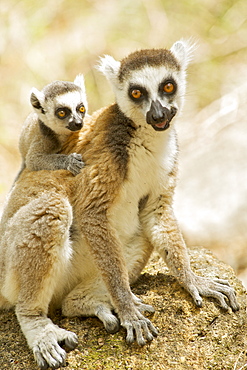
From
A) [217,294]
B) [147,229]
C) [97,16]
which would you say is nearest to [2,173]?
[97,16]

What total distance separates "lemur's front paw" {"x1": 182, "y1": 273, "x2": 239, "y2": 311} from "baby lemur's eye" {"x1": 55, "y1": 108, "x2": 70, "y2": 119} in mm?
2251

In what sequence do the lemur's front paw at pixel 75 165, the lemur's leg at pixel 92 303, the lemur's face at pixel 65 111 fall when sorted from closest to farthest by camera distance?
the lemur's leg at pixel 92 303 < the lemur's front paw at pixel 75 165 < the lemur's face at pixel 65 111

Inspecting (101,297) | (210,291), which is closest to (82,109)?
(101,297)

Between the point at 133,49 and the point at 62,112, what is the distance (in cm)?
713

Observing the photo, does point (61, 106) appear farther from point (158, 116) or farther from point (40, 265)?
point (40, 265)

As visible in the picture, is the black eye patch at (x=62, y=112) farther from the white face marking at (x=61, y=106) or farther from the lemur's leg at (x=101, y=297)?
the lemur's leg at (x=101, y=297)

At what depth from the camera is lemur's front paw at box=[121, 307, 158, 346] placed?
14.4ft

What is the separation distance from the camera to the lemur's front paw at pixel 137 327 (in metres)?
4.38

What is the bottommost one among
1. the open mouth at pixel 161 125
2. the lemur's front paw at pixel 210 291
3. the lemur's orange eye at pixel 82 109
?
the lemur's front paw at pixel 210 291

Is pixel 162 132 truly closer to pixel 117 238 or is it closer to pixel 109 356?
pixel 117 238

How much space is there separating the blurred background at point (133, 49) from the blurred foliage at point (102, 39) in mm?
26

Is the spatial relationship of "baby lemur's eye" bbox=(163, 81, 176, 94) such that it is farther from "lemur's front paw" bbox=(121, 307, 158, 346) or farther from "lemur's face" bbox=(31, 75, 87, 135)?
"lemur's front paw" bbox=(121, 307, 158, 346)

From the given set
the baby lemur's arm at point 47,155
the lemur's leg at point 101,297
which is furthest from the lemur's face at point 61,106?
the lemur's leg at point 101,297

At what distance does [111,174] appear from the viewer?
4754 millimetres
